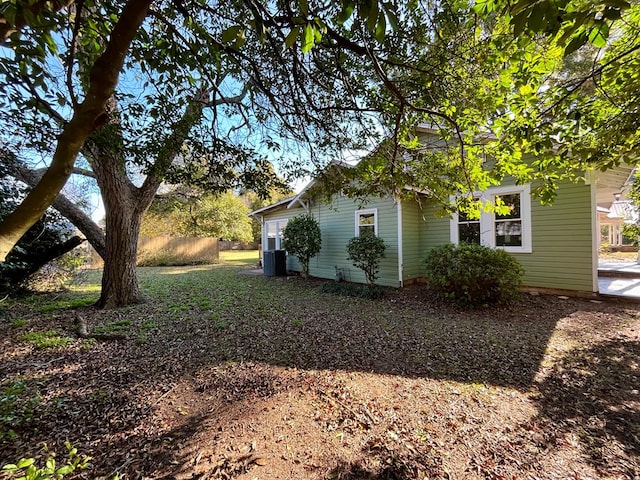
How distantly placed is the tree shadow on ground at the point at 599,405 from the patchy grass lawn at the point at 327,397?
1cm

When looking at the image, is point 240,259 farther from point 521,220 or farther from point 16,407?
point 16,407

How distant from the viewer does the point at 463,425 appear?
2.19 meters

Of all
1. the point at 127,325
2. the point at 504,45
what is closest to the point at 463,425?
the point at 504,45

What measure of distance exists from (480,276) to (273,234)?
31.2ft

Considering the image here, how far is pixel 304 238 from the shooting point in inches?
386

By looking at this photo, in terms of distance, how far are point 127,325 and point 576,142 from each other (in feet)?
22.6

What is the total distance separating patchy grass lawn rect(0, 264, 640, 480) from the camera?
1.83 metres

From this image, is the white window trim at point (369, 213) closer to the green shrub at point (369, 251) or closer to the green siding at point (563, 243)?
the green shrub at point (369, 251)

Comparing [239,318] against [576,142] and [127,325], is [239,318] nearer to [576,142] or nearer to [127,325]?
[127,325]

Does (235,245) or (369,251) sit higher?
(369,251)

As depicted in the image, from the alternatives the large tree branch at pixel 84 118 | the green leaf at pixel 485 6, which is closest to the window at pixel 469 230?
the green leaf at pixel 485 6

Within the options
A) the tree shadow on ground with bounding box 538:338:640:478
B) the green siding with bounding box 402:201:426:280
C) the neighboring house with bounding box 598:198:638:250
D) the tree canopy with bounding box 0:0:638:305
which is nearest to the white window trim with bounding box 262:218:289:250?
the green siding with bounding box 402:201:426:280

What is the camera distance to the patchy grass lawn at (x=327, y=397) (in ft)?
6.00

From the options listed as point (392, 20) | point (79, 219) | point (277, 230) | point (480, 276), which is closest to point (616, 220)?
point (480, 276)
